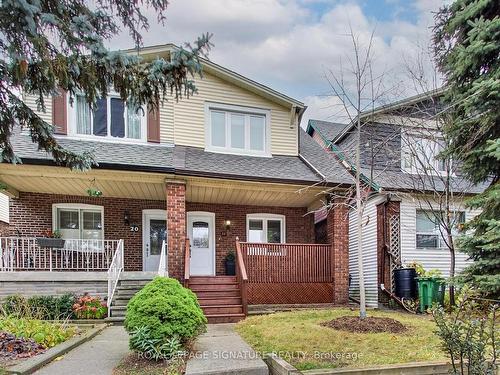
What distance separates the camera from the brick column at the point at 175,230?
29.3ft

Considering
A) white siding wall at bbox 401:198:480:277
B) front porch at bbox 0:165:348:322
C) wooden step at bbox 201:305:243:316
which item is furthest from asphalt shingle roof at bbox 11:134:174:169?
white siding wall at bbox 401:198:480:277

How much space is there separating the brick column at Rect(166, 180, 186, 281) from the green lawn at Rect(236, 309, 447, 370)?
2.52 m

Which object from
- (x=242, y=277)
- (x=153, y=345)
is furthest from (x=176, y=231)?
(x=153, y=345)

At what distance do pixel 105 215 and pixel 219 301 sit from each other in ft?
15.2

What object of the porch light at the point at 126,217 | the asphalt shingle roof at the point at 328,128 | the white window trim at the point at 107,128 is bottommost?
the porch light at the point at 126,217

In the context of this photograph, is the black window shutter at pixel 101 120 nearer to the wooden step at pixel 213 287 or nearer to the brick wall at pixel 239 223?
the brick wall at pixel 239 223

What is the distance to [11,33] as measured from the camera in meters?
3.62

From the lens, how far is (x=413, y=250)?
36.6ft

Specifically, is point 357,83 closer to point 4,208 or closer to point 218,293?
point 218,293

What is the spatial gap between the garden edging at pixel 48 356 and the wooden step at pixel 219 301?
2.60 meters

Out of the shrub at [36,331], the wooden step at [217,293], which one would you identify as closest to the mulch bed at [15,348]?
the shrub at [36,331]

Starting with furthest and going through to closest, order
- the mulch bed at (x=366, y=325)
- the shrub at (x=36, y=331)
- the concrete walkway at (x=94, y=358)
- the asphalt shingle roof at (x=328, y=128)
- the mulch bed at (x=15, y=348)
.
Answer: the asphalt shingle roof at (x=328, y=128) → the mulch bed at (x=366, y=325) → the shrub at (x=36, y=331) → the mulch bed at (x=15, y=348) → the concrete walkway at (x=94, y=358)

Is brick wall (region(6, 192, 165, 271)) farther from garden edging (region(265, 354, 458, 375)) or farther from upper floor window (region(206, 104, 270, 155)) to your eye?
garden edging (region(265, 354, 458, 375))

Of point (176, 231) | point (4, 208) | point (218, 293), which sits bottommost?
point (218, 293)
